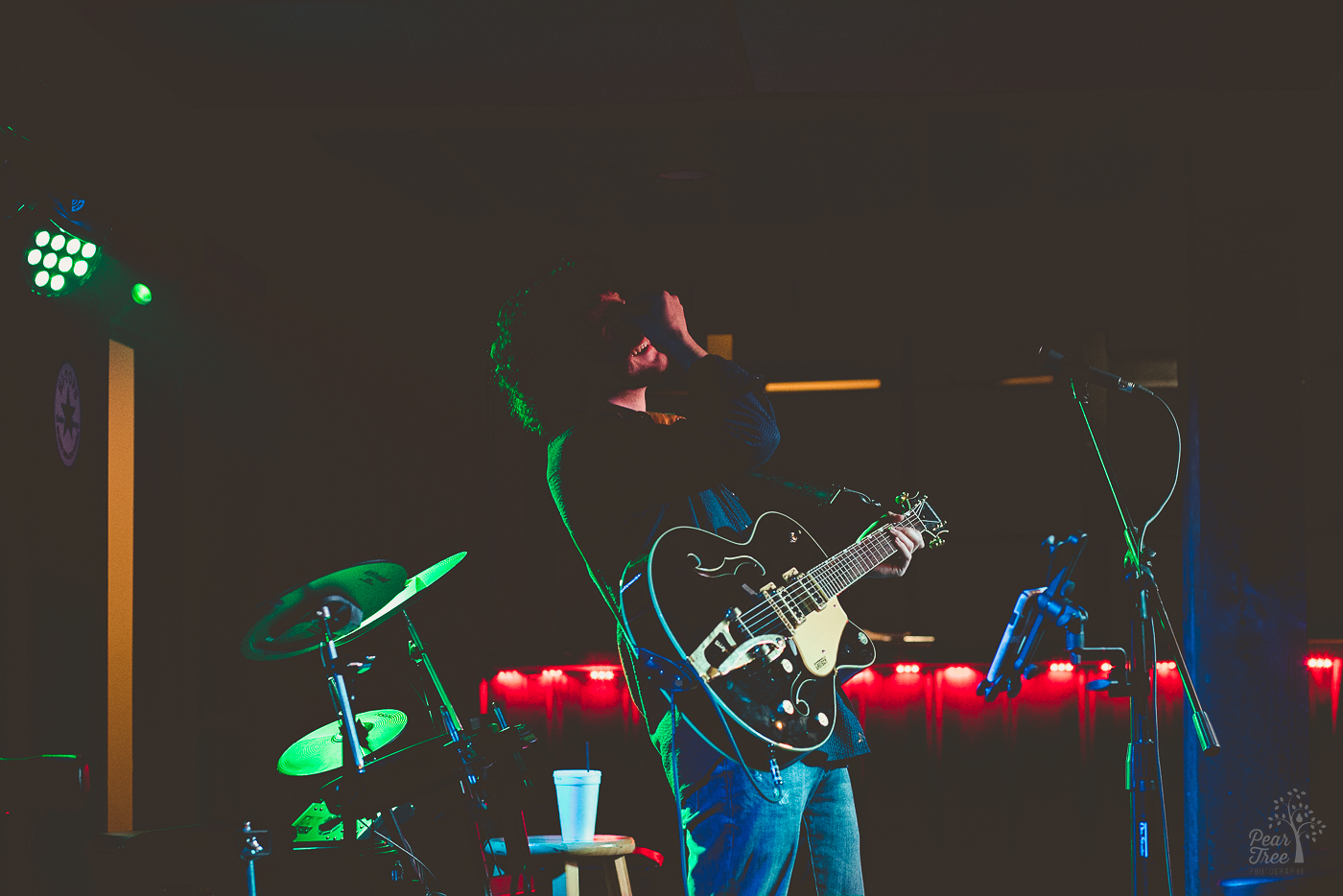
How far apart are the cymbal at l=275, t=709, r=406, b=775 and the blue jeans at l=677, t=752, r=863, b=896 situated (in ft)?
3.32

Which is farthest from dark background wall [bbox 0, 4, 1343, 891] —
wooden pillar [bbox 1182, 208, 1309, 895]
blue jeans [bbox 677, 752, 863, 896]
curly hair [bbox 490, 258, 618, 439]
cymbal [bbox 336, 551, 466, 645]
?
blue jeans [bbox 677, 752, 863, 896]

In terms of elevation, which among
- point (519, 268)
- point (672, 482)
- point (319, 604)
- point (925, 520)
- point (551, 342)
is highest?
point (519, 268)

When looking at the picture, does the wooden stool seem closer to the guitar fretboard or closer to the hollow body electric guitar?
the hollow body electric guitar

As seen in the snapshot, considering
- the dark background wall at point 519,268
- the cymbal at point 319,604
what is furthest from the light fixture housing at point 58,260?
the cymbal at point 319,604

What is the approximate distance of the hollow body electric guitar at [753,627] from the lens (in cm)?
307

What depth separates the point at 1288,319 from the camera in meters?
4.38

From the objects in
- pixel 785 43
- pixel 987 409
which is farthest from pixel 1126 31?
pixel 987 409

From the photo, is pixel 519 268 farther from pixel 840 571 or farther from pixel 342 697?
pixel 342 697

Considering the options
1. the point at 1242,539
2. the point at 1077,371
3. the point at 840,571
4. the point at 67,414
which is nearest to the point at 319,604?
the point at 67,414

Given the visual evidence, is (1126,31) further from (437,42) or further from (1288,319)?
(437,42)

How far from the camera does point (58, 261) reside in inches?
108

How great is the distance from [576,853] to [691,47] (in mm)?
2393

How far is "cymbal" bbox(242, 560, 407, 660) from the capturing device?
294 centimetres

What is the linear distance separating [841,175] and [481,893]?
3.06 metres
